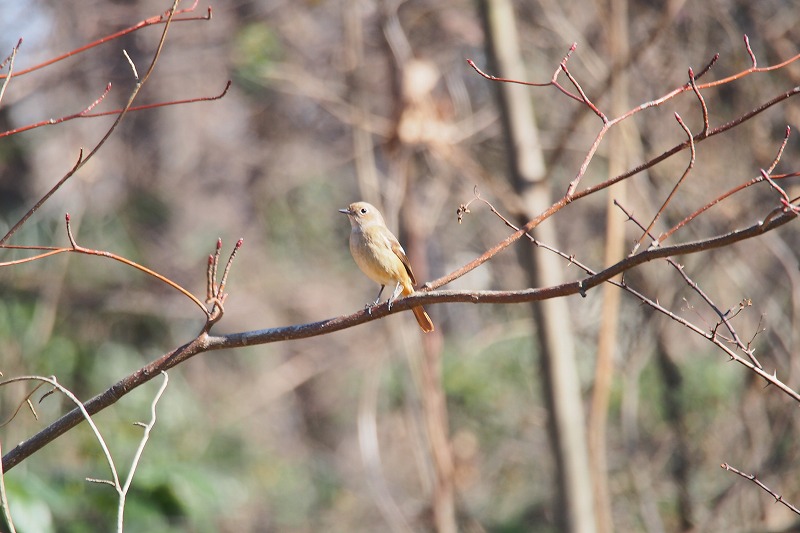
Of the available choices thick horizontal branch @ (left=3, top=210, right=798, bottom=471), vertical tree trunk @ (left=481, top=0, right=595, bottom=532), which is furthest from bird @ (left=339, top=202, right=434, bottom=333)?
thick horizontal branch @ (left=3, top=210, right=798, bottom=471)

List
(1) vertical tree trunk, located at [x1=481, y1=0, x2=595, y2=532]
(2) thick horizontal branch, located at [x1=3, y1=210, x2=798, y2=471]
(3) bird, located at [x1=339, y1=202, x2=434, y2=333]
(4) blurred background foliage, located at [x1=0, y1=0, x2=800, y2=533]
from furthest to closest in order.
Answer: (4) blurred background foliage, located at [x1=0, y1=0, x2=800, y2=533]
(1) vertical tree trunk, located at [x1=481, y1=0, x2=595, y2=532]
(3) bird, located at [x1=339, y1=202, x2=434, y2=333]
(2) thick horizontal branch, located at [x1=3, y1=210, x2=798, y2=471]

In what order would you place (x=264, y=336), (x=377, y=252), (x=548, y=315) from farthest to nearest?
(x=548, y=315)
(x=377, y=252)
(x=264, y=336)

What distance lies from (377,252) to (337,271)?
651 centimetres

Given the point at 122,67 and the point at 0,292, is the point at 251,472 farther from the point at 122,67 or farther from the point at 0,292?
the point at 122,67

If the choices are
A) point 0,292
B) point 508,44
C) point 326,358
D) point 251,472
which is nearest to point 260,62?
point 508,44

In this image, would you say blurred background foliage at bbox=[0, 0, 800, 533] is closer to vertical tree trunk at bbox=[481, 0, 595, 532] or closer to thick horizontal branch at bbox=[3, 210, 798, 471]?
vertical tree trunk at bbox=[481, 0, 595, 532]

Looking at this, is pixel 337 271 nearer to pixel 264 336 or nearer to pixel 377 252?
pixel 377 252

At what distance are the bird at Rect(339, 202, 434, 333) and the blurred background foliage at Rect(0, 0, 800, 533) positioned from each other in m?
0.66

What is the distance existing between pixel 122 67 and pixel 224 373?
132 inches

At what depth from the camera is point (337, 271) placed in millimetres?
10656

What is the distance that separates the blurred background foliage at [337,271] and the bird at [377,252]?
2.17 feet

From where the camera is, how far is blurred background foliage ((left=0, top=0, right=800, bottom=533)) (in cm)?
565

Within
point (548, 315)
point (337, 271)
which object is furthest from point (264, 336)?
point (337, 271)

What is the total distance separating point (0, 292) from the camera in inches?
265
